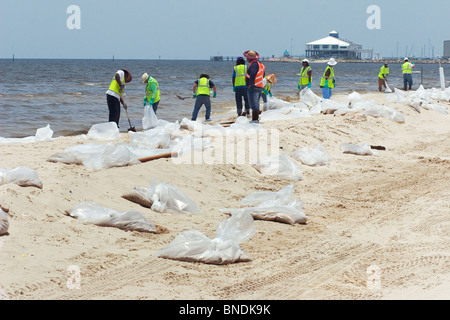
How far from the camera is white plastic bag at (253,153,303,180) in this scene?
7.57 metres

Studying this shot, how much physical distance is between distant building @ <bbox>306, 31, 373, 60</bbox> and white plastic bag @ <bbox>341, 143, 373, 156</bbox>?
12702 cm

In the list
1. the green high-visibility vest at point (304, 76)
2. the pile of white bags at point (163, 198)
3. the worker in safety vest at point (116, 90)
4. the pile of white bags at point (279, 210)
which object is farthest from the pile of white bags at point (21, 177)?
the green high-visibility vest at point (304, 76)

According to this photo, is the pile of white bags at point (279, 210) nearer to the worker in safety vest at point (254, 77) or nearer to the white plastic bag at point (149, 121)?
the white plastic bag at point (149, 121)

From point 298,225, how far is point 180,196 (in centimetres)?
120

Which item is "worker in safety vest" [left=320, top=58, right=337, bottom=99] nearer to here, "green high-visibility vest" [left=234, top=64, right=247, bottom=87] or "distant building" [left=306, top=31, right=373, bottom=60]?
"green high-visibility vest" [left=234, top=64, right=247, bottom=87]

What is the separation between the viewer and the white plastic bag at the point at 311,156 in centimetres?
824

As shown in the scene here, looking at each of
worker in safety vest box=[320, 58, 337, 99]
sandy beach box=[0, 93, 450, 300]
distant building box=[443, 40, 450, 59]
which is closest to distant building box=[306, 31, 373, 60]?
distant building box=[443, 40, 450, 59]

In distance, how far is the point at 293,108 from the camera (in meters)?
12.7

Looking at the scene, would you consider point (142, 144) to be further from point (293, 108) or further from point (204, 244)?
point (293, 108)

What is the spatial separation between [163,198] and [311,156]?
10.3 feet

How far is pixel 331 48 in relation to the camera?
443ft

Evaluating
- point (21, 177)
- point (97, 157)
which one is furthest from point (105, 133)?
point (21, 177)
